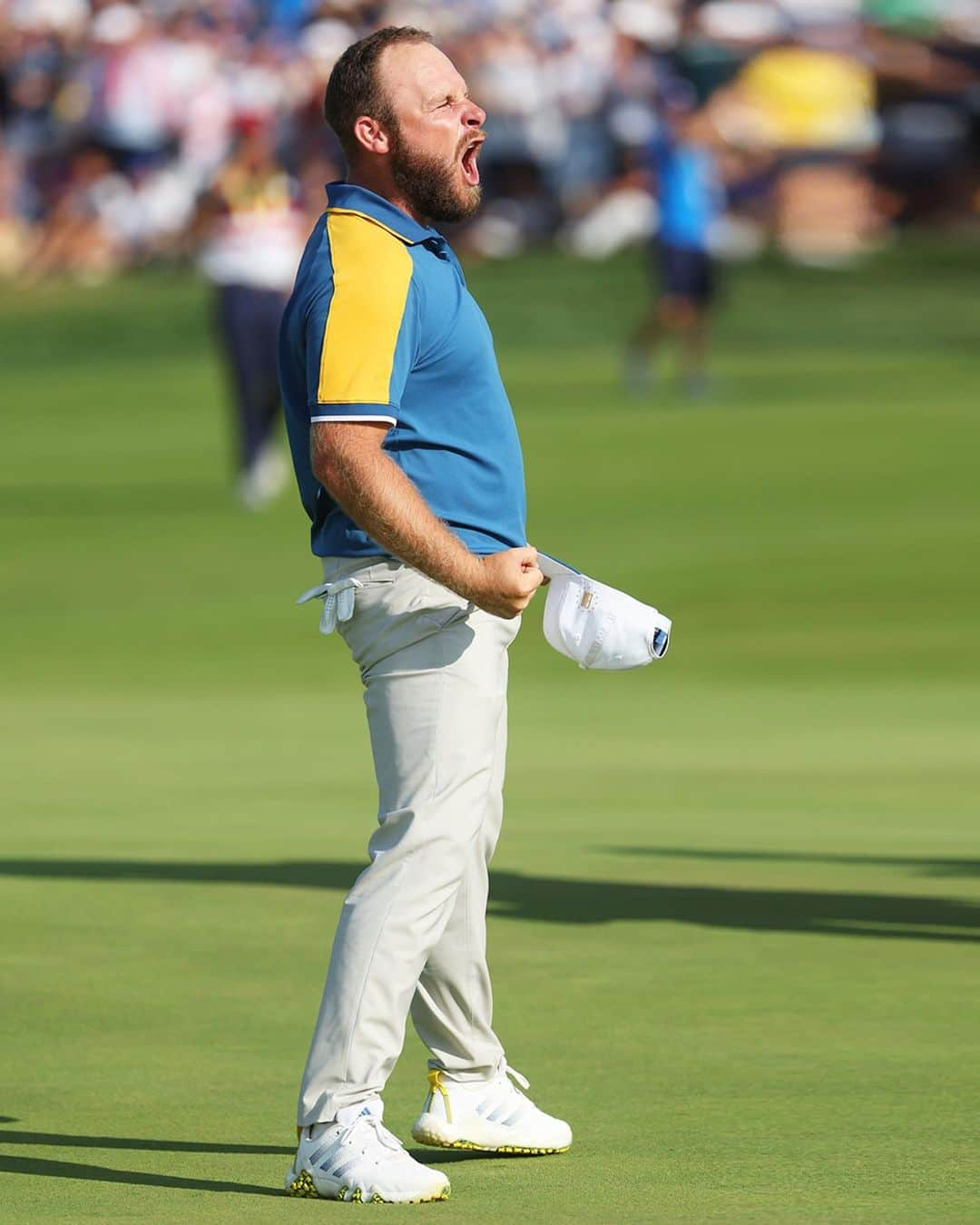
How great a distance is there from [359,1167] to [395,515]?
1.10 meters

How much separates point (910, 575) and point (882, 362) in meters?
11.2

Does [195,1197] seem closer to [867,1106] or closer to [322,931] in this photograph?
[867,1106]

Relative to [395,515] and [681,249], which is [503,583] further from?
[681,249]

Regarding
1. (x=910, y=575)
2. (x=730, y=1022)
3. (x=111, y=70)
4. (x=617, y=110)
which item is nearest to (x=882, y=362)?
(x=617, y=110)

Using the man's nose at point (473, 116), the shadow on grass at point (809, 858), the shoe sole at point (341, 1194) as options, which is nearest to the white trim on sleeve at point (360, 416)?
the man's nose at point (473, 116)

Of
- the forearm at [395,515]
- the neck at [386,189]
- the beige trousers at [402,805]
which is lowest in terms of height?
the beige trousers at [402,805]

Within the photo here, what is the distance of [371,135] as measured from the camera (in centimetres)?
511

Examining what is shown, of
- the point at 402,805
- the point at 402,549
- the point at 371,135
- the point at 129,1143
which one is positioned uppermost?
the point at 371,135

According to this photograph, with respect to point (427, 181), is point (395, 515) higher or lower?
lower

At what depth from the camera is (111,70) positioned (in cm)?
3170

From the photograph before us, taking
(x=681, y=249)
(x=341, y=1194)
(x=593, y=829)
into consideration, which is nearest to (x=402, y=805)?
(x=341, y=1194)

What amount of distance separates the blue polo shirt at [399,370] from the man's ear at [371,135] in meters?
0.08

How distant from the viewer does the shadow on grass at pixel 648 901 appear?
786 cm

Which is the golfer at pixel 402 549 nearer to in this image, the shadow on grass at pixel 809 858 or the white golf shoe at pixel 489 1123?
the white golf shoe at pixel 489 1123
